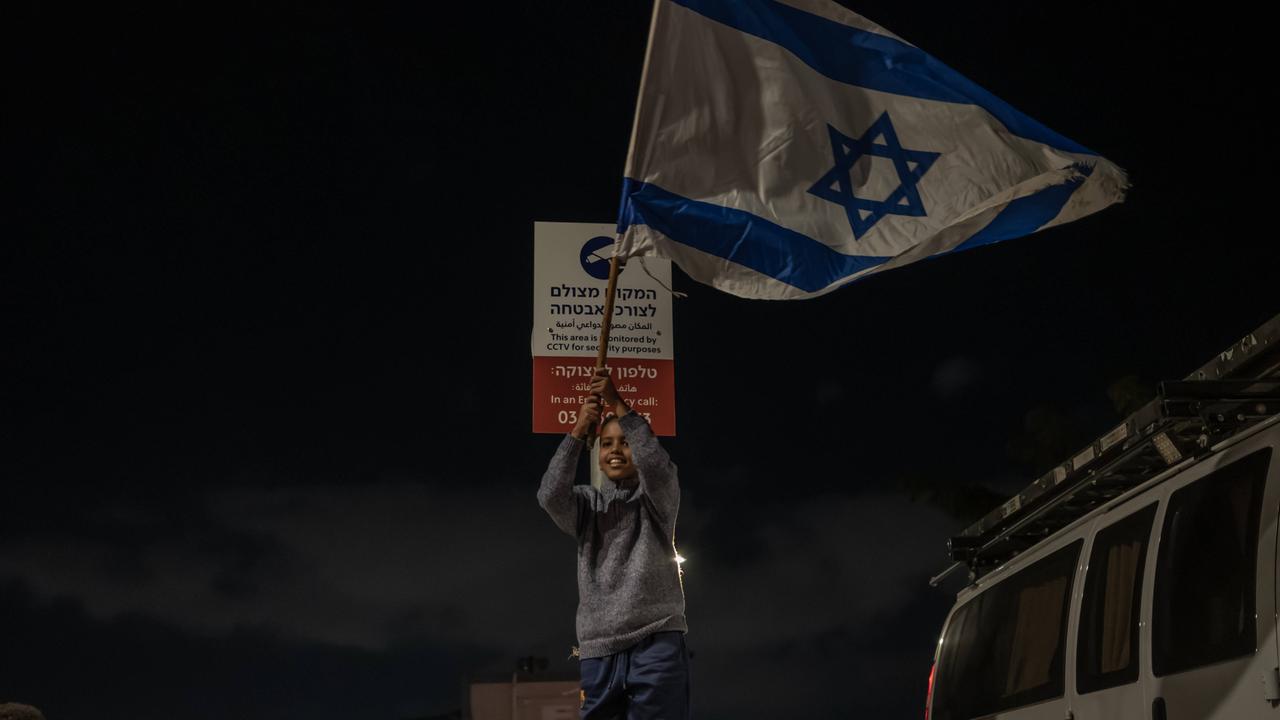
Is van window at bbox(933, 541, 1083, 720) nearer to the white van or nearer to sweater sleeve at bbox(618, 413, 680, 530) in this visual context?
the white van

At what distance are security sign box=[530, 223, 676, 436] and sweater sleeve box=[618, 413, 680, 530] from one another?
3262 millimetres

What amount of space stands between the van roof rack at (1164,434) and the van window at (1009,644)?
281mm

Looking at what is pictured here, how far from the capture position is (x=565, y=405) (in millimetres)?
9031

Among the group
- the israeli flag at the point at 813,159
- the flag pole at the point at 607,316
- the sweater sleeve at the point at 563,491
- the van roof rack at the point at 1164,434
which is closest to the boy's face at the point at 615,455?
the sweater sleeve at the point at 563,491

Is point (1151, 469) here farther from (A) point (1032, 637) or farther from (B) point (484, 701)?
(B) point (484, 701)

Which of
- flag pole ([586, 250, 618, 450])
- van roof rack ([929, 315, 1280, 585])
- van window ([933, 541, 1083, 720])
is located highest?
flag pole ([586, 250, 618, 450])

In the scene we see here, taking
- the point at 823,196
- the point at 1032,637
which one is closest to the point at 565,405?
the point at 823,196

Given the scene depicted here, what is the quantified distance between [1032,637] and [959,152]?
90.9 inches

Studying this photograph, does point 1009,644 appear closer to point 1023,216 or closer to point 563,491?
point 1023,216

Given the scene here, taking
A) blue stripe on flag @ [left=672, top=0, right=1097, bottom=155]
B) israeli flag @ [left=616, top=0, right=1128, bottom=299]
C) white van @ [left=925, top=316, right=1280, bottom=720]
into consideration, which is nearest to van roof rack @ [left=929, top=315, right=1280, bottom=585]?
white van @ [left=925, top=316, right=1280, bottom=720]

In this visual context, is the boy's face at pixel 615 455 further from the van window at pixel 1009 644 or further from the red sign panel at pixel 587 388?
the red sign panel at pixel 587 388

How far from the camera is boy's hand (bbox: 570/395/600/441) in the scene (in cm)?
585

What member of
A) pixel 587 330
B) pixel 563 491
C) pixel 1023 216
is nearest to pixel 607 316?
pixel 563 491

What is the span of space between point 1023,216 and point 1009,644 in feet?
6.92
